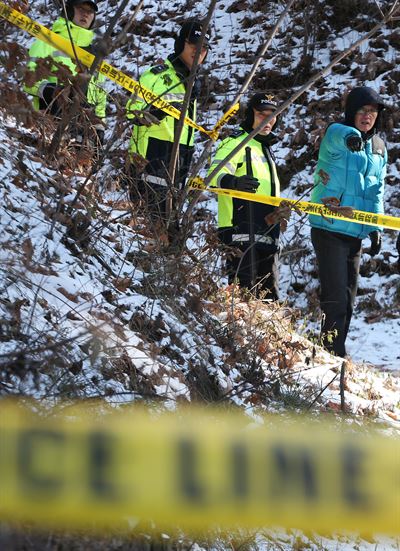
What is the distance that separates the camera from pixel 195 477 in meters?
1.43

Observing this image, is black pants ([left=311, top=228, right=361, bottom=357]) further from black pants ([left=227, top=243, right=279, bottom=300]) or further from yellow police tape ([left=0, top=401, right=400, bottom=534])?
yellow police tape ([left=0, top=401, right=400, bottom=534])

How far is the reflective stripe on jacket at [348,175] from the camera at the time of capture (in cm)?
634

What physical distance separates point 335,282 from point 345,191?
66 centimetres

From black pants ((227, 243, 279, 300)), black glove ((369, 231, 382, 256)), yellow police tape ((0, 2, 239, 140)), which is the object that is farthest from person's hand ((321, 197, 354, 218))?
black glove ((369, 231, 382, 256))

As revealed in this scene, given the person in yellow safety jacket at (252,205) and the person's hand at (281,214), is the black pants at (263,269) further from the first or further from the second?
the person's hand at (281,214)

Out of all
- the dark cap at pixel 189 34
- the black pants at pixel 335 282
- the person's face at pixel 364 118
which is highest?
the dark cap at pixel 189 34

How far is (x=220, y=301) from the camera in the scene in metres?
5.31

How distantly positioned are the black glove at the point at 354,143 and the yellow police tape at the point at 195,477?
486 centimetres

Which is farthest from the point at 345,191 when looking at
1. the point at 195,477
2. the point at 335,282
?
the point at 195,477

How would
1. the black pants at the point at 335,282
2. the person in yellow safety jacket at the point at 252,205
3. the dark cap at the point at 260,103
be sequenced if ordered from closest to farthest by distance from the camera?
the black pants at the point at 335,282
the person in yellow safety jacket at the point at 252,205
the dark cap at the point at 260,103

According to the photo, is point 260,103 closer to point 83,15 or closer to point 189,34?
point 189,34

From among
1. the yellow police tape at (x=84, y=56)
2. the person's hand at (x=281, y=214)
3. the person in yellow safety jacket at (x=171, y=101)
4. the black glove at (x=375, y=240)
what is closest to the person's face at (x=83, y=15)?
the person in yellow safety jacket at (x=171, y=101)

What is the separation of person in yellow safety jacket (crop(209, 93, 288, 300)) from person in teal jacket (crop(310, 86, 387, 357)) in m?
0.39

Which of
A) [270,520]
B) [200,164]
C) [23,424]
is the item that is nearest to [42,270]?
[200,164]
